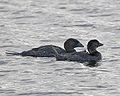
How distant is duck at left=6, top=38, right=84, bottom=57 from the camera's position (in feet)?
71.9

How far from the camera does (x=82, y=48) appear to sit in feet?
77.3

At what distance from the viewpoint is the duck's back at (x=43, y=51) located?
21880 millimetres

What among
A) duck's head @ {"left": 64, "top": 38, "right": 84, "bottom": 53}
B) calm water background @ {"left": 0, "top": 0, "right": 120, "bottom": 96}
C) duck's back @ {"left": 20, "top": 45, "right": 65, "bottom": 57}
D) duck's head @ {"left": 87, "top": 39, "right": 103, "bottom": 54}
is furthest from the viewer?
duck's head @ {"left": 64, "top": 38, "right": 84, "bottom": 53}

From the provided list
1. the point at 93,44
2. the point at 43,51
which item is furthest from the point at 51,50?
the point at 93,44

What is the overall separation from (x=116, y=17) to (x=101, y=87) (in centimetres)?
1065

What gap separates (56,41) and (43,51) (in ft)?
7.13

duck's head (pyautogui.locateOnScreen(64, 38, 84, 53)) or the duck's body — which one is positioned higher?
duck's head (pyautogui.locateOnScreen(64, 38, 84, 53))

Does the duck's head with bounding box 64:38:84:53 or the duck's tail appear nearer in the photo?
the duck's tail

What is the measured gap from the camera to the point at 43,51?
2212 cm

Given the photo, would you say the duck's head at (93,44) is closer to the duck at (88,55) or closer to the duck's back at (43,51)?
the duck at (88,55)

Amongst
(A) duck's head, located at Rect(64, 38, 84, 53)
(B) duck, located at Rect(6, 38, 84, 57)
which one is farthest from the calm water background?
(A) duck's head, located at Rect(64, 38, 84, 53)

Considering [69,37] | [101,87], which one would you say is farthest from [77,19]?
[101,87]

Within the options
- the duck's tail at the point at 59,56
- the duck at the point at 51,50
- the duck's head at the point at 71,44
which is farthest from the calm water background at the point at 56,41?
the duck's head at the point at 71,44

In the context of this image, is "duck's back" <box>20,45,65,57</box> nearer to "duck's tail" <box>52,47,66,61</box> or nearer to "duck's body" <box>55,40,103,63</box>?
"duck's tail" <box>52,47,66,61</box>
